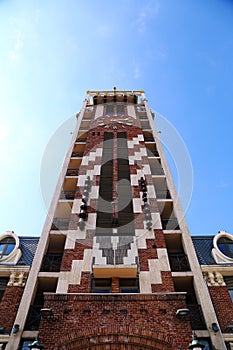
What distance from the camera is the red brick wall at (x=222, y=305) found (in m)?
11.1

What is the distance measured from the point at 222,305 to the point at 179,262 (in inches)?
99.1

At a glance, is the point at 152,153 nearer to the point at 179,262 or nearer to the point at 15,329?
the point at 179,262

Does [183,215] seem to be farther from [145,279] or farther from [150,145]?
[150,145]

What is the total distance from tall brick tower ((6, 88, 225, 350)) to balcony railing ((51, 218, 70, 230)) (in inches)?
2.5

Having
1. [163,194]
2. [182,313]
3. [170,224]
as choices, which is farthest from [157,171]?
[182,313]

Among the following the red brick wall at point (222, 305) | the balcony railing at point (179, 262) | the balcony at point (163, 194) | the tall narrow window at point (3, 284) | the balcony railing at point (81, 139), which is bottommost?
the red brick wall at point (222, 305)

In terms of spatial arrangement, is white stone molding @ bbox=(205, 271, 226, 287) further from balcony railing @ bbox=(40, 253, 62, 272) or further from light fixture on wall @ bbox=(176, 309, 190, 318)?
balcony railing @ bbox=(40, 253, 62, 272)

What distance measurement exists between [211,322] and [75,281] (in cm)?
553

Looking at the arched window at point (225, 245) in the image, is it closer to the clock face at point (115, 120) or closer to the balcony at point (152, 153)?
the balcony at point (152, 153)

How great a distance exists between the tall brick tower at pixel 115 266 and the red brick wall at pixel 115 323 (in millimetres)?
34

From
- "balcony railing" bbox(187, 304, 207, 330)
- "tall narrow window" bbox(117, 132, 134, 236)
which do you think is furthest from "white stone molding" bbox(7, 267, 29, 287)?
"balcony railing" bbox(187, 304, 207, 330)

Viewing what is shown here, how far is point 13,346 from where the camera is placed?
31.0ft

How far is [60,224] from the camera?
51.6ft

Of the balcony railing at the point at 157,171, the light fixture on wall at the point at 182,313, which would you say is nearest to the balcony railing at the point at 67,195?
the balcony railing at the point at 157,171
